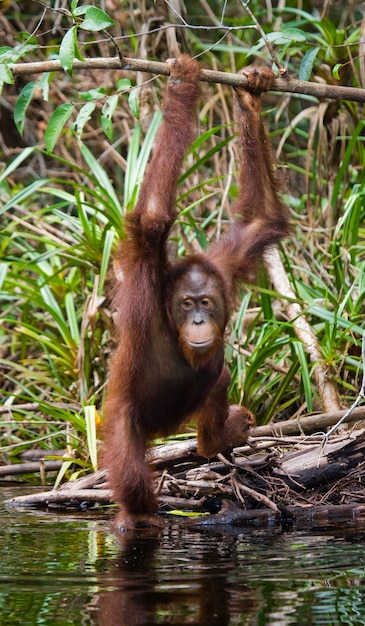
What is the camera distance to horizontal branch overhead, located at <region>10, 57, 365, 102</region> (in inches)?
137

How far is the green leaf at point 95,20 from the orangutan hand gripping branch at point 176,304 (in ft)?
1.42

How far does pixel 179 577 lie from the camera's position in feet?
9.59

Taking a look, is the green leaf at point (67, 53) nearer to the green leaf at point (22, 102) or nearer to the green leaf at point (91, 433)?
the green leaf at point (22, 102)

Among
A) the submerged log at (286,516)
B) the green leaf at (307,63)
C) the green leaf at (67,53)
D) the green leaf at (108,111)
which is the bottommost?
the submerged log at (286,516)

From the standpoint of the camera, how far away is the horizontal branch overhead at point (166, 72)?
11.4 ft

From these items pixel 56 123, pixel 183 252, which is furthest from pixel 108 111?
pixel 183 252

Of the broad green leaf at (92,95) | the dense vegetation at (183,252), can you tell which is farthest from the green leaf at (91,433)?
the broad green leaf at (92,95)

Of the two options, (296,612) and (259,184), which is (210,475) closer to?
(259,184)

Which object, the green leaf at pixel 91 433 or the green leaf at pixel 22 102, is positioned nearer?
the green leaf at pixel 22 102

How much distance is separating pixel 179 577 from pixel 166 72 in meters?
1.91

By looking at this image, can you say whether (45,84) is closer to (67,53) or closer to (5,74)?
(5,74)

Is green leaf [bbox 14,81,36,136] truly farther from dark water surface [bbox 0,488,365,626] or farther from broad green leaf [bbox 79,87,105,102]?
dark water surface [bbox 0,488,365,626]

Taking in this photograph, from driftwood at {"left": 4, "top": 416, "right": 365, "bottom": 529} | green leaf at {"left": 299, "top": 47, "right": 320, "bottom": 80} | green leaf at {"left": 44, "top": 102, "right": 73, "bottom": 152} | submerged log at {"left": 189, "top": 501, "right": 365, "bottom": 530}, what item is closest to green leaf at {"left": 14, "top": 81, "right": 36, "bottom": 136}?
green leaf at {"left": 44, "top": 102, "right": 73, "bottom": 152}

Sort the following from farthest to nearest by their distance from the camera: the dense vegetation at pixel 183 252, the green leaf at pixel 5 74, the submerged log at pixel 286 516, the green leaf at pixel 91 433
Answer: the dense vegetation at pixel 183 252, the green leaf at pixel 91 433, the submerged log at pixel 286 516, the green leaf at pixel 5 74
